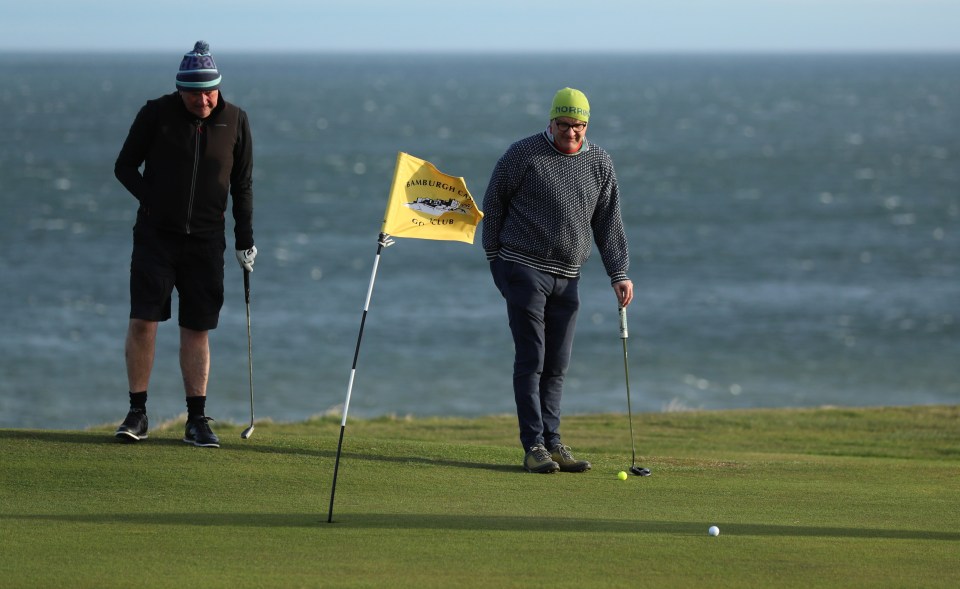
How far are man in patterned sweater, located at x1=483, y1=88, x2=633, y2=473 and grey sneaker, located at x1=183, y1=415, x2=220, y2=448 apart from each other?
1902 mm

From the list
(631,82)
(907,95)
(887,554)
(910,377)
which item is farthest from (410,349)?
(631,82)

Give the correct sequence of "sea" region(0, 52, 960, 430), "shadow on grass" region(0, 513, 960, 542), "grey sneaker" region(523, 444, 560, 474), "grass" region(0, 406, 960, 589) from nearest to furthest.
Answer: "grass" region(0, 406, 960, 589), "shadow on grass" region(0, 513, 960, 542), "grey sneaker" region(523, 444, 560, 474), "sea" region(0, 52, 960, 430)

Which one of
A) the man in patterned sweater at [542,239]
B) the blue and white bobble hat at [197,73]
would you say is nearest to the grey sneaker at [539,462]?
the man in patterned sweater at [542,239]

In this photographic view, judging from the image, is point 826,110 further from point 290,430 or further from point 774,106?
point 290,430

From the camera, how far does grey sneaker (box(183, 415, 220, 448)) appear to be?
881 cm

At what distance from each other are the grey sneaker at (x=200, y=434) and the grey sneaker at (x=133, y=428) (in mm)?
273

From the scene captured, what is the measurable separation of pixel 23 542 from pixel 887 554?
392 cm

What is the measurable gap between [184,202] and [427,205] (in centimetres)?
148

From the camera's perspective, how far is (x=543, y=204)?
28.5ft

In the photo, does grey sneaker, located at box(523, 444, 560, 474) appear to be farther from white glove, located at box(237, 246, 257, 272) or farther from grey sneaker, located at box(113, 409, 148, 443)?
grey sneaker, located at box(113, 409, 148, 443)

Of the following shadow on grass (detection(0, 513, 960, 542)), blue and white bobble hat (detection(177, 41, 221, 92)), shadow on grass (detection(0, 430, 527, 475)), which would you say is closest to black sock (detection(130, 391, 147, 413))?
shadow on grass (detection(0, 430, 527, 475))

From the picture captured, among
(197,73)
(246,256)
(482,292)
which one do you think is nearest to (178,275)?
(246,256)

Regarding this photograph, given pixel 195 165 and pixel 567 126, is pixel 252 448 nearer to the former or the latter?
pixel 195 165

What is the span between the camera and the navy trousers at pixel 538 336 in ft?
28.4
